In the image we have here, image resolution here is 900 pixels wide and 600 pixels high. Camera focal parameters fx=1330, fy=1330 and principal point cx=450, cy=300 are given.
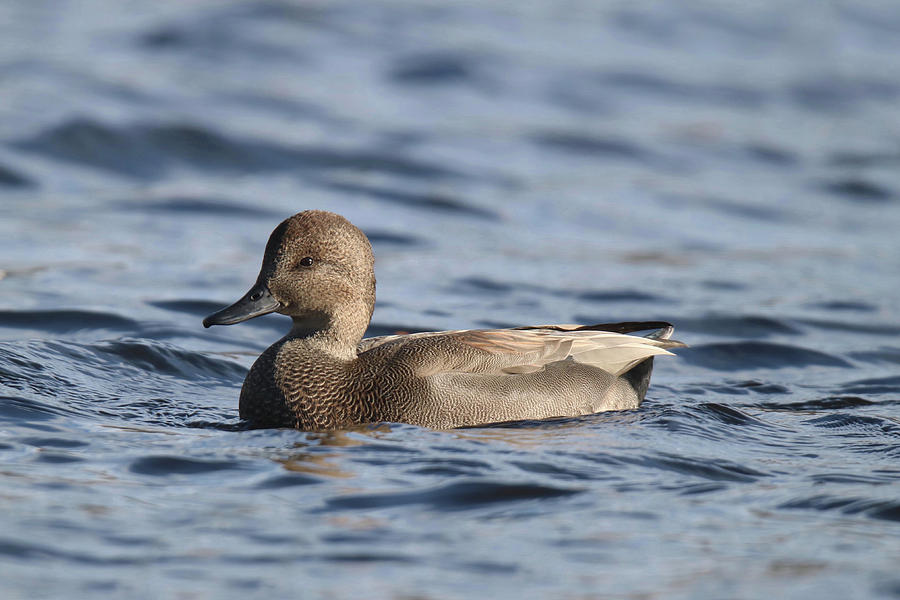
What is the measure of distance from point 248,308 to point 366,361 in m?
0.68

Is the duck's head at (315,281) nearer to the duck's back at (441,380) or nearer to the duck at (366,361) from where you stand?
the duck at (366,361)

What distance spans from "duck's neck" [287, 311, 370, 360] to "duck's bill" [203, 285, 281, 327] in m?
0.20

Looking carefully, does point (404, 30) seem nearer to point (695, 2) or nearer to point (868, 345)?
point (695, 2)

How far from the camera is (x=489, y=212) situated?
14078mm

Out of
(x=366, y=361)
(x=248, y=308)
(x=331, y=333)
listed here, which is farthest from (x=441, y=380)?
(x=248, y=308)

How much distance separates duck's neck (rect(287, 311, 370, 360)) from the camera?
7.18 metres

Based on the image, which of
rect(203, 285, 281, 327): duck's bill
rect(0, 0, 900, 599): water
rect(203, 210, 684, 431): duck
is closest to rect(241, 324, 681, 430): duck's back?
rect(203, 210, 684, 431): duck

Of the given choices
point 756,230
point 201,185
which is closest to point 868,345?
point 756,230

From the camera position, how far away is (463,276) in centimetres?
1182

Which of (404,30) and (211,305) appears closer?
(211,305)

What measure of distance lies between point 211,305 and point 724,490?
5491mm

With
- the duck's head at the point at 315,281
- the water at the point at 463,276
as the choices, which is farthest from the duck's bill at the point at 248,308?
the water at the point at 463,276

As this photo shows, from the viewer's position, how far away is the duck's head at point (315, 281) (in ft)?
23.1

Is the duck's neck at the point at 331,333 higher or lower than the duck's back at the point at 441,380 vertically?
higher
